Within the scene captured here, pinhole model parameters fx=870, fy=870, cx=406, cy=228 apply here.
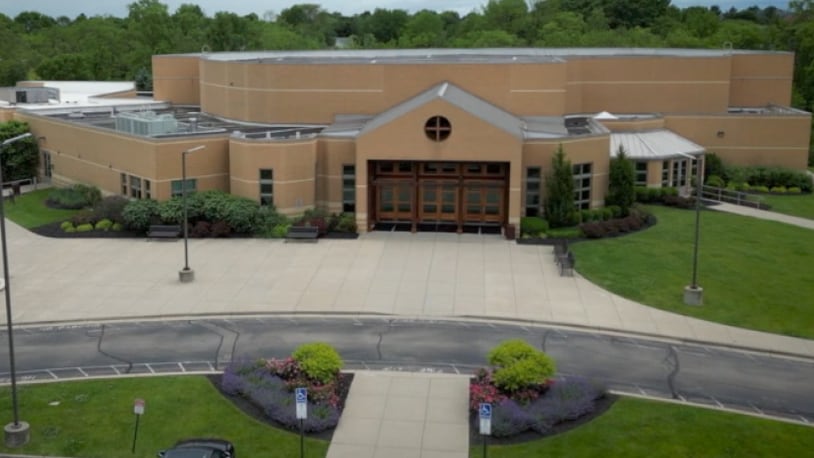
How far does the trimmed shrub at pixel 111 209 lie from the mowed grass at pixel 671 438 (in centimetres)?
2858

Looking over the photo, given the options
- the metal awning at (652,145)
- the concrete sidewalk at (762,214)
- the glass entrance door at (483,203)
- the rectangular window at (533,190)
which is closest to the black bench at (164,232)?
the glass entrance door at (483,203)

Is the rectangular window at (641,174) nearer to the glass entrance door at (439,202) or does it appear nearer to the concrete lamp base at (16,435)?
the glass entrance door at (439,202)

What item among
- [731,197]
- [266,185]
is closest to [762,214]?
[731,197]

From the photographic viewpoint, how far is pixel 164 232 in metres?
41.3

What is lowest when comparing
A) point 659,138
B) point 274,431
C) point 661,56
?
point 274,431

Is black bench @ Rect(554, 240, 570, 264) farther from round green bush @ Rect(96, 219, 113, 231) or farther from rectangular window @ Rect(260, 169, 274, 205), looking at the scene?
round green bush @ Rect(96, 219, 113, 231)

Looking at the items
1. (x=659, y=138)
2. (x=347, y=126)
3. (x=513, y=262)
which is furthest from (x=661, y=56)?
(x=513, y=262)

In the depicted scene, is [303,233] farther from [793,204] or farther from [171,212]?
[793,204]

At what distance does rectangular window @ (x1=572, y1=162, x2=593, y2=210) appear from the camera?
4478cm

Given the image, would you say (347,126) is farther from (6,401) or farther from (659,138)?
(6,401)

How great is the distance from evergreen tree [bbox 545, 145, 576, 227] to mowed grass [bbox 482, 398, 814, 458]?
69.3ft

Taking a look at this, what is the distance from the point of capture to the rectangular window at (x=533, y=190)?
44.2m

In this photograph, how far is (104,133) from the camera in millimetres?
48281

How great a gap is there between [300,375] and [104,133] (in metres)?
29.8
